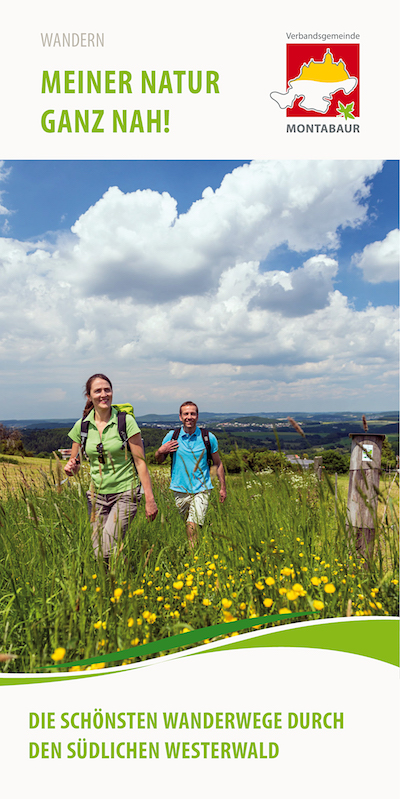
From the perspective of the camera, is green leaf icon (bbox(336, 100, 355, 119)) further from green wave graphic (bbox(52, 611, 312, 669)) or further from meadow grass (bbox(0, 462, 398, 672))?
green wave graphic (bbox(52, 611, 312, 669))

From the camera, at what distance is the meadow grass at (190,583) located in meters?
2.07

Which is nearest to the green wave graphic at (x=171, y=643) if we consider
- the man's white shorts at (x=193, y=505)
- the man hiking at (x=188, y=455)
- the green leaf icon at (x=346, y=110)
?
the man's white shorts at (x=193, y=505)

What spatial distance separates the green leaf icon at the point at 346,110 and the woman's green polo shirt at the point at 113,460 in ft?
10.4

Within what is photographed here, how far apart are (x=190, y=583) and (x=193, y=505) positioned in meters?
2.21

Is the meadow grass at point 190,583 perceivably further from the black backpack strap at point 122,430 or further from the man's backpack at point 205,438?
the man's backpack at point 205,438

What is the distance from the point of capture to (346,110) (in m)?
2.77

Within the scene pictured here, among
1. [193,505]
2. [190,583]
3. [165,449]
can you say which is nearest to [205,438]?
[165,449]

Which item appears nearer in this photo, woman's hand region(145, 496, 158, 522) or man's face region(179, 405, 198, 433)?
woman's hand region(145, 496, 158, 522)

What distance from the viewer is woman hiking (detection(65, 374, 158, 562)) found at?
144 inches

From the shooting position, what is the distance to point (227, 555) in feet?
9.24

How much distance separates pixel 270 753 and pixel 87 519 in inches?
70.3

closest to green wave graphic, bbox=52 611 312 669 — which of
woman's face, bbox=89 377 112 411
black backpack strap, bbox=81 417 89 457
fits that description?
black backpack strap, bbox=81 417 89 457

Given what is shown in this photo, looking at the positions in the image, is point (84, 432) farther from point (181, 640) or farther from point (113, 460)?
point (181, 640)

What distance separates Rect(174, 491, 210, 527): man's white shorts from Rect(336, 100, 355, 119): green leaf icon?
3.50 m
